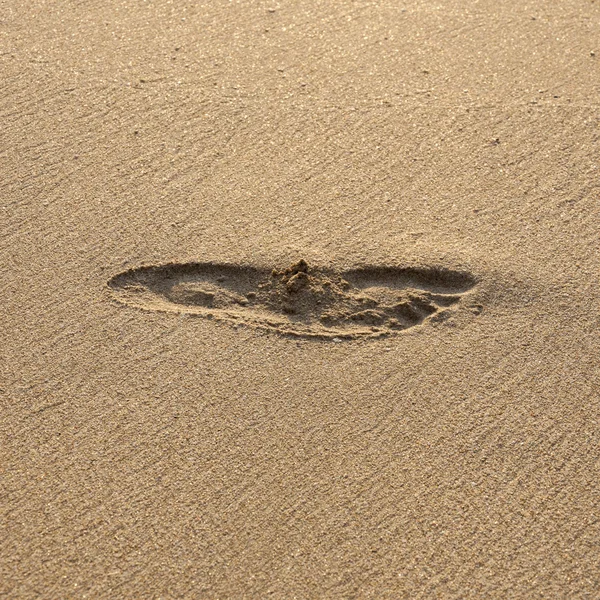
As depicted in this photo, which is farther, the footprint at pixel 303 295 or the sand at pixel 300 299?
the footprint at pixel 303 295

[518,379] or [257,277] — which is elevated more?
[257,277]

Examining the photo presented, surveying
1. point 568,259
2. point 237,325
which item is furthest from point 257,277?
point 568,259

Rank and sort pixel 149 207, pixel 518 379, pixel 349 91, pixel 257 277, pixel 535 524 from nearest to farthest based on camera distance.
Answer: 1. pixel 535 524
2. pixel 518 379
3. pixel 257 277
4. pixel 149 207
5. pixel 349 91

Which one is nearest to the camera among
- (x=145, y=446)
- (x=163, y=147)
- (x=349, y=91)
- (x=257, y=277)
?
(x=145, y=446)

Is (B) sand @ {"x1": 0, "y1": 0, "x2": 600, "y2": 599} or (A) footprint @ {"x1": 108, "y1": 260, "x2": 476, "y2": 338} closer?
(B) sand @ {"x1": 0, "y1": 0, "x2": 600, "y2": 599}

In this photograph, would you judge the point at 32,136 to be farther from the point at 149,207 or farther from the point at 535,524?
the point at 535,524
